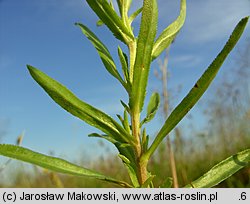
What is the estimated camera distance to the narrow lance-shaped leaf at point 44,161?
1041 mm

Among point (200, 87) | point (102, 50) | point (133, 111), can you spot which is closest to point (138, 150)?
point (133, 111)

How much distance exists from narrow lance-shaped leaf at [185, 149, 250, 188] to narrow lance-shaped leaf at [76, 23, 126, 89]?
42 cm

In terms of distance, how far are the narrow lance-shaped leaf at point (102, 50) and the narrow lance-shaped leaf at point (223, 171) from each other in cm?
42

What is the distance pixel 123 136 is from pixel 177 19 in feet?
1.56

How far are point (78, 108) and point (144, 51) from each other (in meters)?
0.25

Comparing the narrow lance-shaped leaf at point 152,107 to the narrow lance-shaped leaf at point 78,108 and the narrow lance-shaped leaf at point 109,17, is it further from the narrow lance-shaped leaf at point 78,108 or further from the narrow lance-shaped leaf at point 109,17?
the narrow lance-shaped leaf at point 109,17

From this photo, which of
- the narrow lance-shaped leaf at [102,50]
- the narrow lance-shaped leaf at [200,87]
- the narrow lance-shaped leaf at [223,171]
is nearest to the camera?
the narrow lance-shaped leaf at [200,87]

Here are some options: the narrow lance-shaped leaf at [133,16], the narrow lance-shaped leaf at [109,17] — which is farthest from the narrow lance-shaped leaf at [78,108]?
the narrow lance-shaped leaf at [133,16]

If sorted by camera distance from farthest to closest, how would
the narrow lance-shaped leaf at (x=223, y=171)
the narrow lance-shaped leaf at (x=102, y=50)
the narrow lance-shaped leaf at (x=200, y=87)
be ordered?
1. the narrow lance-shaped leaf at (x=102, y=50)
2. the narrow lance-shaped leaf at (x=223, y=171)
3. the narrow lance-shaped leaf at (x=200, y=87)

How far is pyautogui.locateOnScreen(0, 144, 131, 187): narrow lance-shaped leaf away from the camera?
1.04 metres

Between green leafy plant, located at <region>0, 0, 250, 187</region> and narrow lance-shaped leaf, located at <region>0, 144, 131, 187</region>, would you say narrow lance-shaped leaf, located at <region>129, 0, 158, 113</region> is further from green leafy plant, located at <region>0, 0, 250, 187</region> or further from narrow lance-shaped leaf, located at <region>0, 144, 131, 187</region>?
narrow lance-shaped leaf, located at <region>0, 144, 131, 187</region>

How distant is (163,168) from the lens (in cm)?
429
